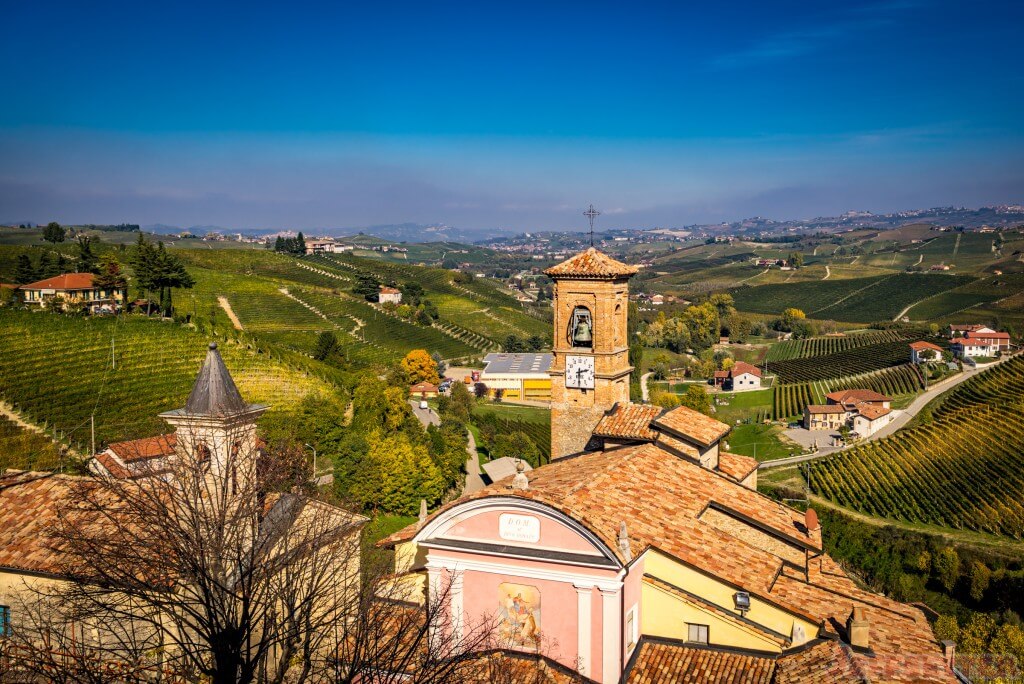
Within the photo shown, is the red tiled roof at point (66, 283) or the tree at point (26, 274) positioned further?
the tree at point (26, 274)

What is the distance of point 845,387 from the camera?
7925 centimetres

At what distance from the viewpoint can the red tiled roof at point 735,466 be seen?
21209mm

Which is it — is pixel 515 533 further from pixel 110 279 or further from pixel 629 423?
pixel 110 279

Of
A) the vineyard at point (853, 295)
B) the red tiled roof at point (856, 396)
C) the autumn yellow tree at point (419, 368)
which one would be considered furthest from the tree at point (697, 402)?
the vineyard at point (853, 295)

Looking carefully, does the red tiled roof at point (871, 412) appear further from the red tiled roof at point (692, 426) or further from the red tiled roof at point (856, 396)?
the red tiled roof at point (692, 426)

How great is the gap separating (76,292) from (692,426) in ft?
183

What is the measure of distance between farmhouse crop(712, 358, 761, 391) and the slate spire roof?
75532mm

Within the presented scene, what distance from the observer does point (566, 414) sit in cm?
2306

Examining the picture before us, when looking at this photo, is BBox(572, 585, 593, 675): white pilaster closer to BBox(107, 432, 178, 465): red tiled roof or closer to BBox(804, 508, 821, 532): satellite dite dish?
BBox(804, 508, 821, 532): satellite dite dish

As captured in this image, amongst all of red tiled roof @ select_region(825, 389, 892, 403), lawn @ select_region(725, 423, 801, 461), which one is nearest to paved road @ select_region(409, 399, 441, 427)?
lawn @ select_region(725, 423, 801, 461)

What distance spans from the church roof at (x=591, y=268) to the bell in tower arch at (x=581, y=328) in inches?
40.8

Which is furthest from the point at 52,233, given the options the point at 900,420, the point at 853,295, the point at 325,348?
the point at 853,295

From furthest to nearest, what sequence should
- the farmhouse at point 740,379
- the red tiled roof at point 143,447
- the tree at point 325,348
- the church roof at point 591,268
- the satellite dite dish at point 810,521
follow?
the farmhouse at point 740,379 → the tree at point 325,348 → the church roof at point 591,268 → the red tiled roof at point 143,447 → the satellite dite dish at point 810,521

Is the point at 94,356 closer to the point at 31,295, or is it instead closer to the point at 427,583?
the point at 31,295
